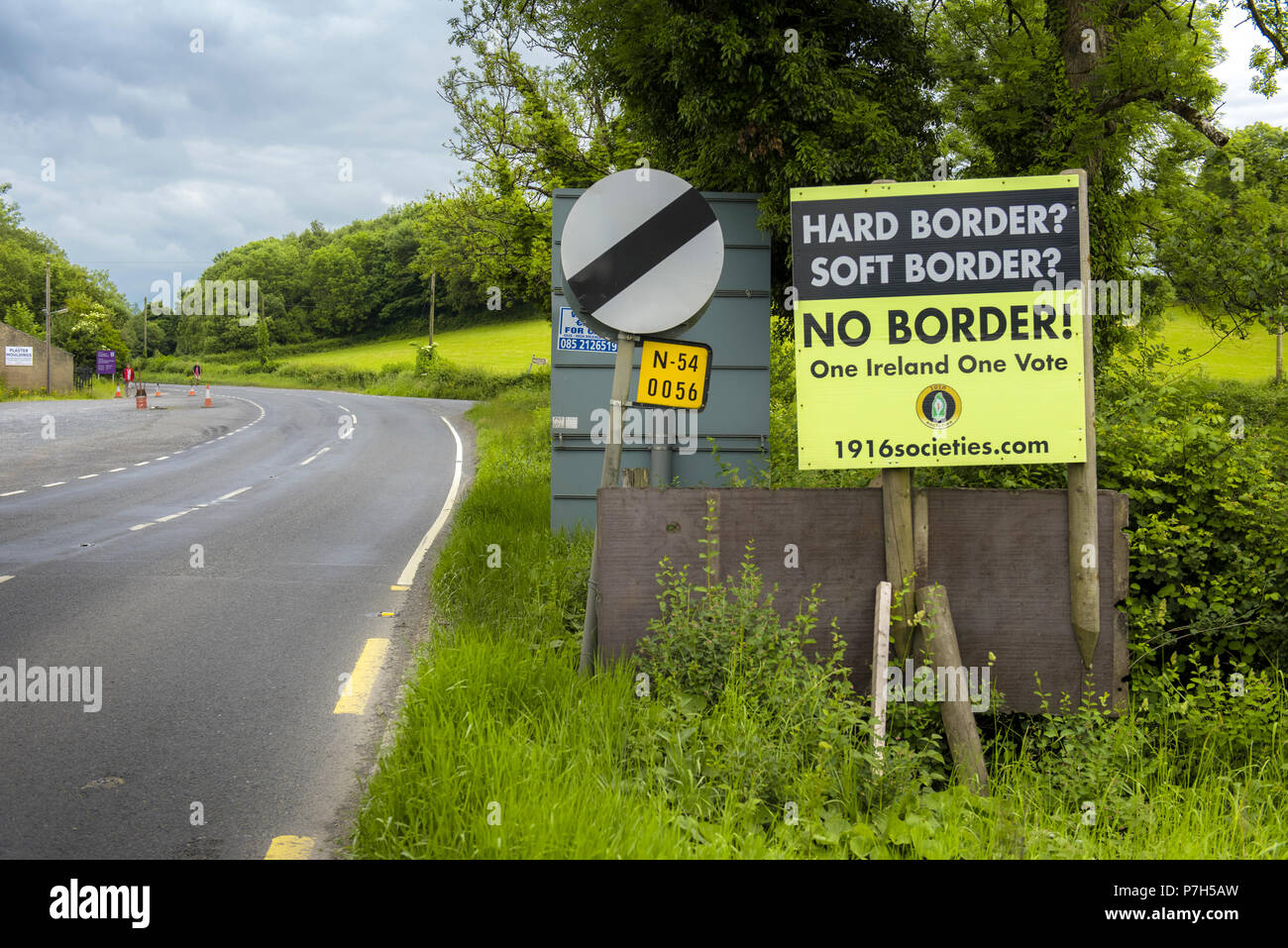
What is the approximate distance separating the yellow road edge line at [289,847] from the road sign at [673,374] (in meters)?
2.20

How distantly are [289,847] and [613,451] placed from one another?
6.79 ft

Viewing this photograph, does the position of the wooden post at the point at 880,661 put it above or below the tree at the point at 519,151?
below

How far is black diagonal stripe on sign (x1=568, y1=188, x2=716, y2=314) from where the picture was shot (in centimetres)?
422

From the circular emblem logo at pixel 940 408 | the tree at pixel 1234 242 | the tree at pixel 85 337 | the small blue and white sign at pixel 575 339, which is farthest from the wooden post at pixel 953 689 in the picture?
the tree at pixel 85 337

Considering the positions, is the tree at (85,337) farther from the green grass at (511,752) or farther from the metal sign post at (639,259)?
the metal sign post at (639,259)

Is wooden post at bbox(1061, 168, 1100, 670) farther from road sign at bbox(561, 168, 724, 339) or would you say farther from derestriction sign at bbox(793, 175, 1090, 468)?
road sign at bbox(561, 168, 724, 339)

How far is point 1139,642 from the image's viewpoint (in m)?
5.07

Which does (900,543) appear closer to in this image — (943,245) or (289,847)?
(943,245)

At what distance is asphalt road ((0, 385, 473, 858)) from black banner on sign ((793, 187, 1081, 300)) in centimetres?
316

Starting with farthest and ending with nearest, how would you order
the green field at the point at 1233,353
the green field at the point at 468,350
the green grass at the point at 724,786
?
the green field at the point at 468,350 < the green field at the point at 1233,353 < the green grass at the point at 724,786

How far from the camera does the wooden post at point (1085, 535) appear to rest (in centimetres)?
440

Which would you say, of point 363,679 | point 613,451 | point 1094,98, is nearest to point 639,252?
point 613,451
